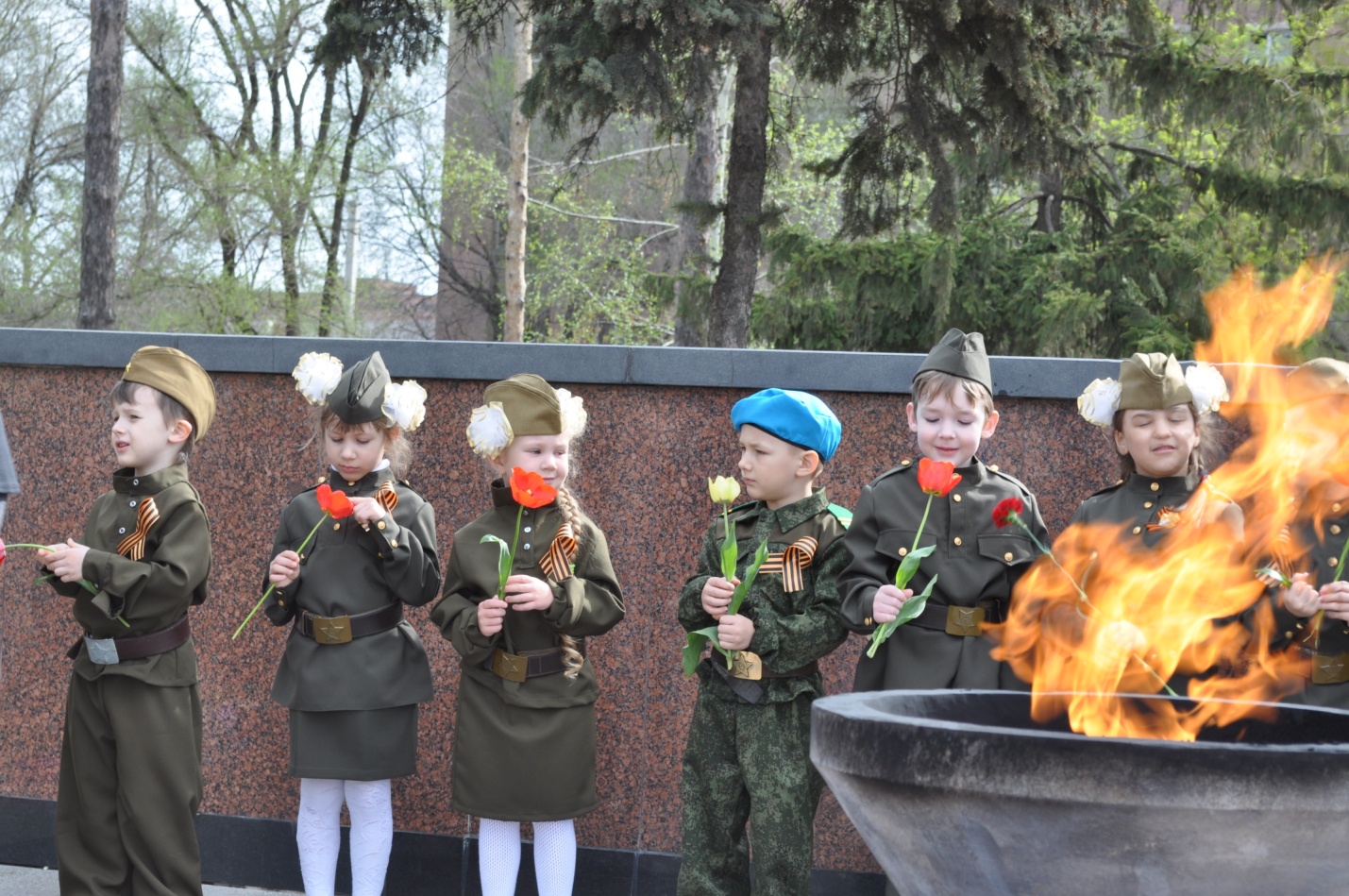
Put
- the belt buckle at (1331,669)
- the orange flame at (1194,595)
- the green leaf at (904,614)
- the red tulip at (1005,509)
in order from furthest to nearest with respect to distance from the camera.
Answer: the belt buckle at (1331,669) < the red tulip at (1005,509) < the green leaf at (904,614) < the orange flame at (1194,595)

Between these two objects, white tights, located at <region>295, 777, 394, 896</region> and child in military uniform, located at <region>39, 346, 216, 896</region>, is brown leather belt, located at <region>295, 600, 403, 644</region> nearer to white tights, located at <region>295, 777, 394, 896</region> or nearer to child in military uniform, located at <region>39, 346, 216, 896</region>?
child in military uniform, located at <region>39, 346, 216, 896</region>

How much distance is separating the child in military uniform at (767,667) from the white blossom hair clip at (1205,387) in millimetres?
1027

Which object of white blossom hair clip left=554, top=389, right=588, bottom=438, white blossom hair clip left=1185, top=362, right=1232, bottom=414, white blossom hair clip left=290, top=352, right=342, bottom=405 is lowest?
white blossom hair clip left=554, top=389, right=588, bottom=438

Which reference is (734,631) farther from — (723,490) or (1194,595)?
(1194,595)

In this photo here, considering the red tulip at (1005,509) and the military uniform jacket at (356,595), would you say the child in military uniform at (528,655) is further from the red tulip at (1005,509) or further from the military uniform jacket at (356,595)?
the red tulip at (1005,509)

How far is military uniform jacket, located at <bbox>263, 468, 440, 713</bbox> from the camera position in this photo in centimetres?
425

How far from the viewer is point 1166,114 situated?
12.7m

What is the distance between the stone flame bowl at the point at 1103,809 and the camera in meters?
1.93

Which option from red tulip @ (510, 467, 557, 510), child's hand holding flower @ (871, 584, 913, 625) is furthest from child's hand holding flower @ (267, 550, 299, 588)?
child's hand holding flower @ (871, 584, 913, 625)

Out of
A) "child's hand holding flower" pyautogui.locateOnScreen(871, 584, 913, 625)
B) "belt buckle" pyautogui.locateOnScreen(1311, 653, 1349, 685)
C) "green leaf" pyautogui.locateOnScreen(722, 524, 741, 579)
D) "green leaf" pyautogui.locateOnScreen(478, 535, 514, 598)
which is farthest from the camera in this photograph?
"green leaf" pyautogui.locateOnScreen(478, 535, 514, 598)

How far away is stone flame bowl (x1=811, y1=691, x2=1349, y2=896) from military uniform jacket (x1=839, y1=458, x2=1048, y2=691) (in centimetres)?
155

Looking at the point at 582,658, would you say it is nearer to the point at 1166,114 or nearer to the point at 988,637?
the point at 988,637

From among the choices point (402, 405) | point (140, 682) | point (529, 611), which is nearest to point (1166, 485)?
point (529, 611)

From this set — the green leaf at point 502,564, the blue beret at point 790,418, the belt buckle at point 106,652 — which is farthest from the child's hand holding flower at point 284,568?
the blue beret at point 790,418
